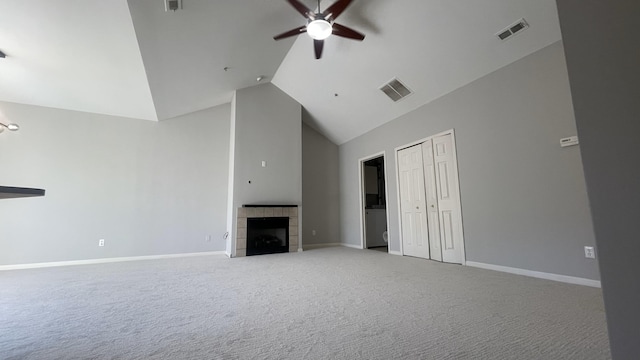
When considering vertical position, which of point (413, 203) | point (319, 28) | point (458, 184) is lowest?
point (413, 203)

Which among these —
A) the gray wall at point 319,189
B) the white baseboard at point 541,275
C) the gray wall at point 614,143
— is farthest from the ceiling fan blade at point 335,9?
the white baseboard at point 541,275

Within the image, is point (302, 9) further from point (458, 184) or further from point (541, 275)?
point (541, 275)

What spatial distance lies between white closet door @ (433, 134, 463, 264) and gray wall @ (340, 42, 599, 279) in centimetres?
13

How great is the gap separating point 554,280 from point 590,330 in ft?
5.14

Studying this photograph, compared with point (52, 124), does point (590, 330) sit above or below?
below

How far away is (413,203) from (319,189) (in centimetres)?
257

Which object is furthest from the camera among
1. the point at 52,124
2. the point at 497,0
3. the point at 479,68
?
the point at 52,124

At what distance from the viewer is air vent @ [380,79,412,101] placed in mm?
4413

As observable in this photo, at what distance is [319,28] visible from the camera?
3.15m

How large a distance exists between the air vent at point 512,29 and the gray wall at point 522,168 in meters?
0.39

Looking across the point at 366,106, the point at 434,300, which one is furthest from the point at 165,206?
the point at 434,300

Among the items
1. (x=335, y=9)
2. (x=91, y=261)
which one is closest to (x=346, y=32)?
(x=335, y=9)

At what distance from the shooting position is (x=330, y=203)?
6645 mm

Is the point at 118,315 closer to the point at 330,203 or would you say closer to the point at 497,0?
the point at 497,0
